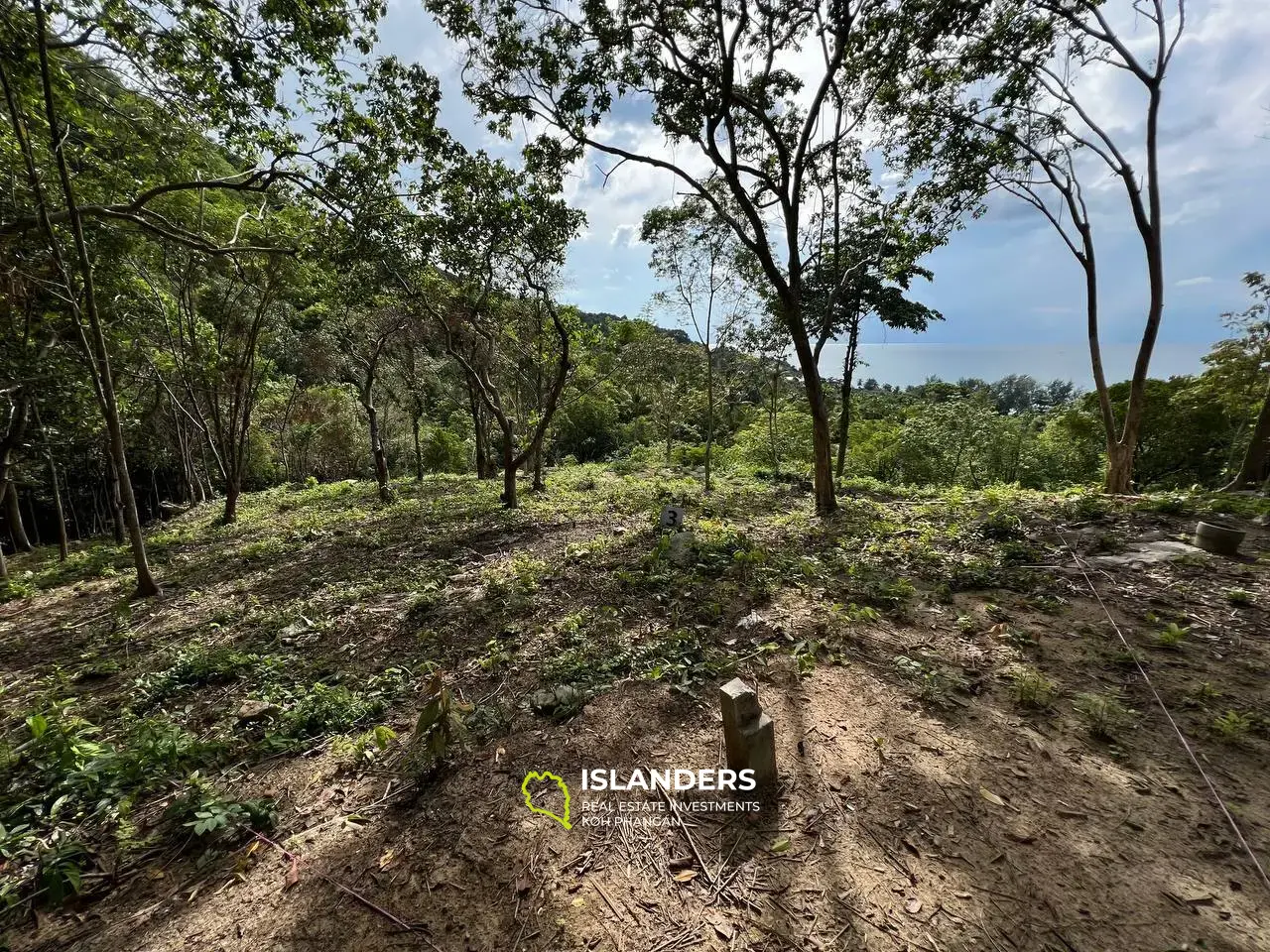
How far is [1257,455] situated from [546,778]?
12.3m

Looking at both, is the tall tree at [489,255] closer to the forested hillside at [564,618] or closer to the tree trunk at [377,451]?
the forested hillside at [564,618]

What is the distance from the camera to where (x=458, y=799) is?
2703 mm

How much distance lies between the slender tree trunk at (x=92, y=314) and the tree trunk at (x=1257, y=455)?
16.7 m

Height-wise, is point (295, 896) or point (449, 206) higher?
point (449, 206)

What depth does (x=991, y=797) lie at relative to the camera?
2.47 meters

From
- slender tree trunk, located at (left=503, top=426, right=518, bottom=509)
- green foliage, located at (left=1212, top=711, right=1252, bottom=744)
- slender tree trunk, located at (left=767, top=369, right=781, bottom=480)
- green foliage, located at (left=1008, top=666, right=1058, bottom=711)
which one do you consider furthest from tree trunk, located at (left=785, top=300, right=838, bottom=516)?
slender tree trunk, located at (left=767, top=369, right=781, bottom=480)

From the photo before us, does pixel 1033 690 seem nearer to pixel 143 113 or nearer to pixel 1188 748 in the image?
pixel 1188 748

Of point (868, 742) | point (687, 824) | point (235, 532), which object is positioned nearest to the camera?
point (687, 824)

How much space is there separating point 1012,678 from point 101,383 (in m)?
10.7

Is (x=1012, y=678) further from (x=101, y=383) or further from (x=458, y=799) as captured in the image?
(x=101, y=383)

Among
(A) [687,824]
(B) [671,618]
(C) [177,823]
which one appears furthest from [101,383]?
(A) [687,824]

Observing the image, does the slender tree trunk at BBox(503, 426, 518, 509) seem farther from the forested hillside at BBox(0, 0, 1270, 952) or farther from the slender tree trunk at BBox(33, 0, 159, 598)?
the slender tree trunk at BBox(33, 0, 159, 598)

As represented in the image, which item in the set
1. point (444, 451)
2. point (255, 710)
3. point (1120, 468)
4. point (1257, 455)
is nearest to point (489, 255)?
point (255, 710)

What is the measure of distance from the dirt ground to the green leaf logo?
0.18 ft
